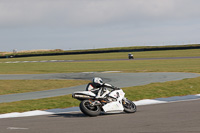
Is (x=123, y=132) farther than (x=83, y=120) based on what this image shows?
No

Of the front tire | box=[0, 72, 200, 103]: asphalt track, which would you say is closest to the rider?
the front tire

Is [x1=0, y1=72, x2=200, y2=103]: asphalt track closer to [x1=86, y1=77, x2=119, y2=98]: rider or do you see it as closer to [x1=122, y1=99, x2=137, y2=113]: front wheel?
[x1=86, y1=77, x2=119, y2=98]: rider

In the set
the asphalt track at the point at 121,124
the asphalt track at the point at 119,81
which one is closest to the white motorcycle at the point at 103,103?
the asphalt track at the point at 121,124

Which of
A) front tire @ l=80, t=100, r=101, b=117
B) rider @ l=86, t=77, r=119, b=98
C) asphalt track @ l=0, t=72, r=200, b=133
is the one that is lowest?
asphalt track @ l=0, t=72, r=200, b=133

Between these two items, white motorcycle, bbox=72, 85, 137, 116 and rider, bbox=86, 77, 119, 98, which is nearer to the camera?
white motorcycle, bbox=72, 85, 137, 116

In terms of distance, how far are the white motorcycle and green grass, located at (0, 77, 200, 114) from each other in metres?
3.96

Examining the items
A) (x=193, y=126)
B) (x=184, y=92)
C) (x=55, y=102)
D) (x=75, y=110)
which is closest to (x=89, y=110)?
(x=75, y=110)

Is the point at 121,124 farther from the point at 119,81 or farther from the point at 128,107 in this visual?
the point at 119,81

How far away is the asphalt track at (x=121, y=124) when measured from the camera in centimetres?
930

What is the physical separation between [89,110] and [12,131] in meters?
3.09

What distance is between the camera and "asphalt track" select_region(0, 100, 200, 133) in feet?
30.5

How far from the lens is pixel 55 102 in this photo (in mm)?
17312

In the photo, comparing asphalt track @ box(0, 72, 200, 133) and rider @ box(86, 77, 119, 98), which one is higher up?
rider @ box(86, 77, 119, 98)

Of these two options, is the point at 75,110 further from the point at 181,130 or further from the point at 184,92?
the point at 184,92
